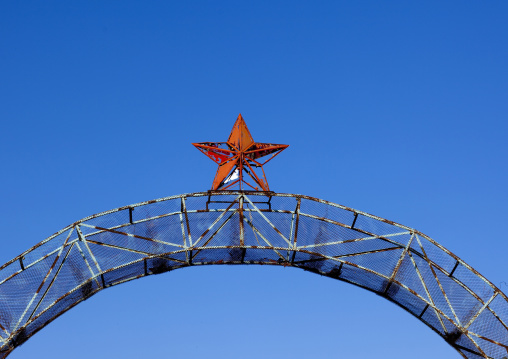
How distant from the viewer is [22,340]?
2069 cm

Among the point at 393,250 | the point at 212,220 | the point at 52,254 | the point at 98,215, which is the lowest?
the point at 52,254

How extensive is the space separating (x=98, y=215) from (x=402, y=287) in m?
8.18

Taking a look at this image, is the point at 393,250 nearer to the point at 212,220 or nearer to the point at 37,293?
the point at 212,220

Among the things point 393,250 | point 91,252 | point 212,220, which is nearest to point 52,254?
point 91,252

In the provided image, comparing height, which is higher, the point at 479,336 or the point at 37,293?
the point at 479,336

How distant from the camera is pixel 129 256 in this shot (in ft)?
69.6

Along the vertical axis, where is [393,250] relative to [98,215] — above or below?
above

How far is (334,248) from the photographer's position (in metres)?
21.5

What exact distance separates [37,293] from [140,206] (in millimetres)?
3423

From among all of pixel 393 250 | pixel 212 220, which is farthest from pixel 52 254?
pixel 393 250

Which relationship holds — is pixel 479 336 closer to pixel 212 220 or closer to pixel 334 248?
pixel 334 248

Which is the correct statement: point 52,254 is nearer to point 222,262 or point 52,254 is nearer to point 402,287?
point 222,262

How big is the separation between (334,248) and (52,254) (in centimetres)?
740

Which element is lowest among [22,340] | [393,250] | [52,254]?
[22,340]
